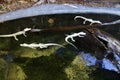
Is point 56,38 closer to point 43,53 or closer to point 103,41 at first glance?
point 43,53

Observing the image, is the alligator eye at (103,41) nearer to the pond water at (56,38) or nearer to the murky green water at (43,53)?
the pond water at (56,38)

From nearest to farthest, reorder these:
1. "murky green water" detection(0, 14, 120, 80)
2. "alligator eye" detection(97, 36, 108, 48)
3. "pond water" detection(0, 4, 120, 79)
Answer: "murky green water" detection(0, 14, 120, 80) → "pond water" detection(0, 4, 120, 79) → "alligator eye" detection(97, 36, 108, 48)

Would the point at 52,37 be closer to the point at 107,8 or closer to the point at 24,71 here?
the point at 24,71

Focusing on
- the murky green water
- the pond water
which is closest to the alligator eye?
the pond water

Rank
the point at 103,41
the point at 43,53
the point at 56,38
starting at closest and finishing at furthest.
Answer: the point at 43,53
the point at 103,41
the point at 56,38

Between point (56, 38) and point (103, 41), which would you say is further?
point (56, 38)

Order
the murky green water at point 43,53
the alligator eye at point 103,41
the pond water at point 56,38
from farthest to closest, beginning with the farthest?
the alligator eye at point 103,41, the pond water at point 56,38, the murky green water at point 43,53

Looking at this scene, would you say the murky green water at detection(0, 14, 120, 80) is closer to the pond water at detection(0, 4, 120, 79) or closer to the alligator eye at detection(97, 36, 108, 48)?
the pond water at detection(0, 4, 120, 79)

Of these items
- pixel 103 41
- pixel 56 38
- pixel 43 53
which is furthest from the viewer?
pixel 56 38

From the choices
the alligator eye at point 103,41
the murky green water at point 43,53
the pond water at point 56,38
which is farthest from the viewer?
the alligator eye at point 103,41

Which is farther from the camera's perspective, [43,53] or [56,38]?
[56,38]

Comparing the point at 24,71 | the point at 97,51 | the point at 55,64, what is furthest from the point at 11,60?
the point at 97,51

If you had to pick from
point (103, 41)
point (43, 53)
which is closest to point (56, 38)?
point (43, 53)

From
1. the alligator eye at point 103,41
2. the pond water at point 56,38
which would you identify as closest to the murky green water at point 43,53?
the pond water at point 56,38
